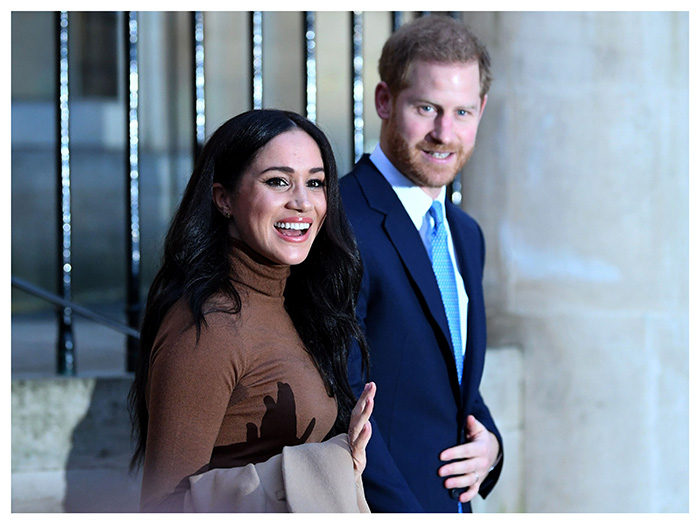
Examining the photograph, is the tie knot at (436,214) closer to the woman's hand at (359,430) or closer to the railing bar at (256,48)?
the woman's hand at (359,430)

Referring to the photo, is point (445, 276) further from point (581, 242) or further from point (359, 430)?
point (581, 242)

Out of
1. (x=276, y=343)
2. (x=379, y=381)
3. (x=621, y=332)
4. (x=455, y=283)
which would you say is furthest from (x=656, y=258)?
(x=276, y=343)

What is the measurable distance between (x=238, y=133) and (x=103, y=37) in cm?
709

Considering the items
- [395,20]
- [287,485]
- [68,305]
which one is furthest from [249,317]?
[395,20]

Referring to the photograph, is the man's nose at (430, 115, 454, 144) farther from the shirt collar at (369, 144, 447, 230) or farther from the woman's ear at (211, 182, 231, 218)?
the woman's ear at (211, 182, 231, 218)

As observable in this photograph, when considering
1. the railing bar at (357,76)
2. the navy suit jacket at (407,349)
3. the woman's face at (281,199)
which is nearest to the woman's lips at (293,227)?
the woman's face at (281,199)

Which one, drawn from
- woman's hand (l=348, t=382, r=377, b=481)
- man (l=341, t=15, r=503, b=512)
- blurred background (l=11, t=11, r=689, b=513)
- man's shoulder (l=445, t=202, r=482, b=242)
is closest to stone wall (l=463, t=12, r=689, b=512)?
blurred background (l=11, t=11, r=689, b=513)

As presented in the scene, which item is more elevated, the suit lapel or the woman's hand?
the suit lapel

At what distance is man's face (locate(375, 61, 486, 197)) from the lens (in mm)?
2453

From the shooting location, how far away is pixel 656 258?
13.2 ft

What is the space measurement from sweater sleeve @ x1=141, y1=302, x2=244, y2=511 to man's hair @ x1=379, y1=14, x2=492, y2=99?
1.14 meters

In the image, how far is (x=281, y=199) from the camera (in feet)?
6.18

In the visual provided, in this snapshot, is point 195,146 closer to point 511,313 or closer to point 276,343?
point 511,313

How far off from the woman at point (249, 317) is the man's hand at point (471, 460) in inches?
21.3
